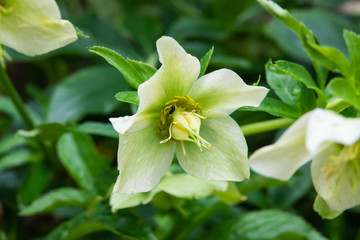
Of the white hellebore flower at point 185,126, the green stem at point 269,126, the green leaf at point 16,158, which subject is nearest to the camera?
the white hellebore flower at point 185,126

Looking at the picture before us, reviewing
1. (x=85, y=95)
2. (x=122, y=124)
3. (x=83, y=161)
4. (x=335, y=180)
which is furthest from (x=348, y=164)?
(x=85, y=95)

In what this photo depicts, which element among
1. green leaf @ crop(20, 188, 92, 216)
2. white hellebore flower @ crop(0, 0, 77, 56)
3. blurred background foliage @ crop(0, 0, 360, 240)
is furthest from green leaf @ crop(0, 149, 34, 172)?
white hellebore flower @ crop(0, 0, 77, 56)

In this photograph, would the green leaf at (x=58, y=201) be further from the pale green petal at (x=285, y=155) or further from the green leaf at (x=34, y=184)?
the pale green petal at (x=285, y=155)

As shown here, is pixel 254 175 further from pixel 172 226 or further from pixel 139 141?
pixel 139 141

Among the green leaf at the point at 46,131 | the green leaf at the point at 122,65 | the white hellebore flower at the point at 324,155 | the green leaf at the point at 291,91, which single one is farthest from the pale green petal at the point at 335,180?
the green leaf at the point at 46,131

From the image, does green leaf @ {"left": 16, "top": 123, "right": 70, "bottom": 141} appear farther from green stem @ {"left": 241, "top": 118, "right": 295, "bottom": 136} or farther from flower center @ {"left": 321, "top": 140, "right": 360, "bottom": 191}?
flower center @ {"left": 321, "top": 140, "right": 360, "bottom": 191}

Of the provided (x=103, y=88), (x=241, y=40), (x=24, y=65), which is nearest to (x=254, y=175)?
(x=103, y=88)
